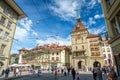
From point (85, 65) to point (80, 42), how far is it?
1115cm

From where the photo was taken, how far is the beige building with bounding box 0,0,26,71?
22109 millimetres

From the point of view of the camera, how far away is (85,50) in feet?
157

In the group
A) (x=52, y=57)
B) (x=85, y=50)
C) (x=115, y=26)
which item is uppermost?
(x=85, y=50)

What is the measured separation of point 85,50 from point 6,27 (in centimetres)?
3471

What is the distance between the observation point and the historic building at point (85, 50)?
45562 mm

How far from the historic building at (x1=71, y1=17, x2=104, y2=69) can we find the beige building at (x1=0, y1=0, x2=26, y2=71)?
105 ft

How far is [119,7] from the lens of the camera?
33.5ft

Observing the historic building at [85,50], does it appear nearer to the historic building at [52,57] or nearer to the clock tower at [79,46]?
the clock tower at [79,46]

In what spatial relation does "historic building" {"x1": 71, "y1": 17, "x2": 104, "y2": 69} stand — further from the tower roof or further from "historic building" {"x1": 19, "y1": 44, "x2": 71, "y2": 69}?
"historic building" {"x1": 19, "y1": 44, "x2": 71, "y2": 69}

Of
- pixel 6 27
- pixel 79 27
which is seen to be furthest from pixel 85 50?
pixel 6 27

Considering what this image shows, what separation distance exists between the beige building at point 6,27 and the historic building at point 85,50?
32.0 m

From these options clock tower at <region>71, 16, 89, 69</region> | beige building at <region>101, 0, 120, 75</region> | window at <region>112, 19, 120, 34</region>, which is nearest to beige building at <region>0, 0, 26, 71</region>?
beige building at <region>101, 0, 120, 75</region>

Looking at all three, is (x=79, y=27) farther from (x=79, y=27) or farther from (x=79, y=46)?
(x=79, y=46)

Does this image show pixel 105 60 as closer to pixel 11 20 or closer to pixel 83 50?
pixel 83 50
